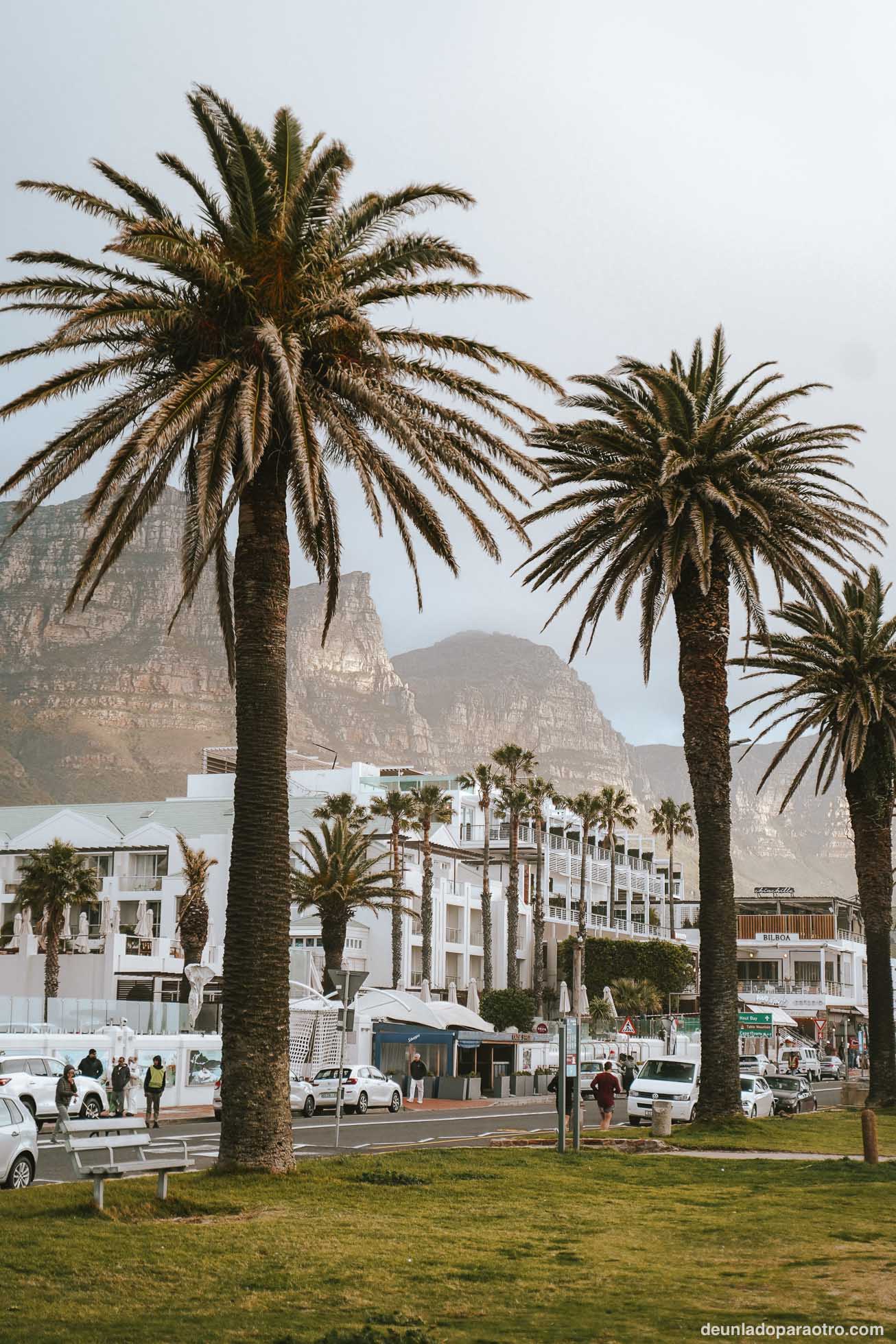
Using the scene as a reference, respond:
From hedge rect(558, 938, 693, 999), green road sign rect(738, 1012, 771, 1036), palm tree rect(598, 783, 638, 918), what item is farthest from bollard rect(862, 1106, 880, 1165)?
palm tree rect(598, 783, 638, 918)

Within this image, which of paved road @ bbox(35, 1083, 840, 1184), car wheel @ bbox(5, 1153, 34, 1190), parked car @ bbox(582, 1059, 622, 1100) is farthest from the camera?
parked car @ bbox(582, 1059, 622, 1100)

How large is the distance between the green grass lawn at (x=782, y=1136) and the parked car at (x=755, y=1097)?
6.07 metres

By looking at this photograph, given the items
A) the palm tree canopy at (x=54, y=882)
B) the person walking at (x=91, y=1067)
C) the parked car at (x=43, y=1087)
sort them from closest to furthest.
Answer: the parked car at (x=43, y=1087) → the person walking at (x=91, y=1067) → the palm tree canopy at (x=54, y=882)

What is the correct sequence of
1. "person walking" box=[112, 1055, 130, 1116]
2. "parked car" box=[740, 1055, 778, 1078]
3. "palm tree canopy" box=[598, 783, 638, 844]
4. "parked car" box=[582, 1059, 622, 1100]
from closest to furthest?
"person walking" box=[112, 1055, 130, 1116], "parked car" box=[740, 1055, 778, 1078], "parked car" box=[582, 1059, 622, 1100], "palm tree canopy" box=[598, 783, 638, 844]

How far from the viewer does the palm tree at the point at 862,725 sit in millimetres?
36031

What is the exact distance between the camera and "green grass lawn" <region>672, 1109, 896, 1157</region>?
2444 cm

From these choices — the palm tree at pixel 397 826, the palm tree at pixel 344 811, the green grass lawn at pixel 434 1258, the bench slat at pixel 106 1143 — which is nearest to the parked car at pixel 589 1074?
the palm tree at pixel 397 826

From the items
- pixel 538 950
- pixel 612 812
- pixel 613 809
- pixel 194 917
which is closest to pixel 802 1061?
pixel 538 950

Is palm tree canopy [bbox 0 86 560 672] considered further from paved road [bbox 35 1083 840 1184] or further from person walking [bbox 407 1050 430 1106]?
person walking [bbox 407 1050 430 1106]

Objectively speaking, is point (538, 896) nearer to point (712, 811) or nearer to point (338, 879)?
point (338, 879)

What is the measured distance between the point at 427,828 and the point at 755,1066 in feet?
97.8

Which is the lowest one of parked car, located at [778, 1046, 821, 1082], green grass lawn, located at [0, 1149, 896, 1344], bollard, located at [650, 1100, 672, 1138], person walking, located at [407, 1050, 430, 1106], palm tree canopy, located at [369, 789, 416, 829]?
parked car, located at [778, 1046, 821, 1082]

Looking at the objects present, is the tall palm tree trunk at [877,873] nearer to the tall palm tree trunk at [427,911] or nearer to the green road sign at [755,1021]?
the green road sign at [755,1021]

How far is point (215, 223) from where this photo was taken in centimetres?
1797
